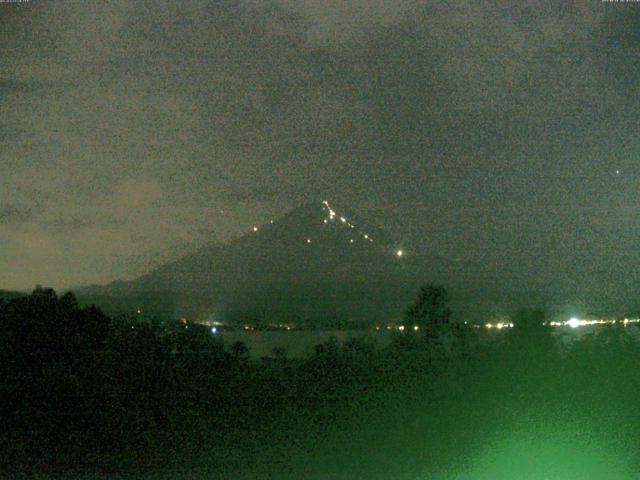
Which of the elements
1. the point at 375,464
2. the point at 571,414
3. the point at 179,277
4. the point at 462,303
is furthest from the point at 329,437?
the point at 179,277

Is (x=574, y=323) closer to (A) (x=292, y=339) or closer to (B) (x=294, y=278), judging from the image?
(A) (x=292, y=339)

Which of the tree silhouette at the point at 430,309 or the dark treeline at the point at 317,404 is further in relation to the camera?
the tree silhouette at the point at 430,309

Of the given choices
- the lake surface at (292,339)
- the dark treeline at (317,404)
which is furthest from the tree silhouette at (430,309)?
the dark treeline at (317,404)

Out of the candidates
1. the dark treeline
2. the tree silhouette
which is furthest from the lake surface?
the tree silhouette

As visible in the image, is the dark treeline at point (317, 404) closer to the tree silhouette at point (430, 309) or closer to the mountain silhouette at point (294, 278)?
the tree silhouette at point (430, 309)

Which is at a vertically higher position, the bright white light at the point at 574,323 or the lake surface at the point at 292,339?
the bright white light at the point at 574,323

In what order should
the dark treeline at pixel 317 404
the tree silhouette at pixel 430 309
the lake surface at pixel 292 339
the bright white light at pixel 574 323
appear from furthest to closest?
the tree silhouette at pixel 430 309
the lake surface at pixel 292 339
the bright white light at pixel 574 323
the dark treeline at pixel 317 404
